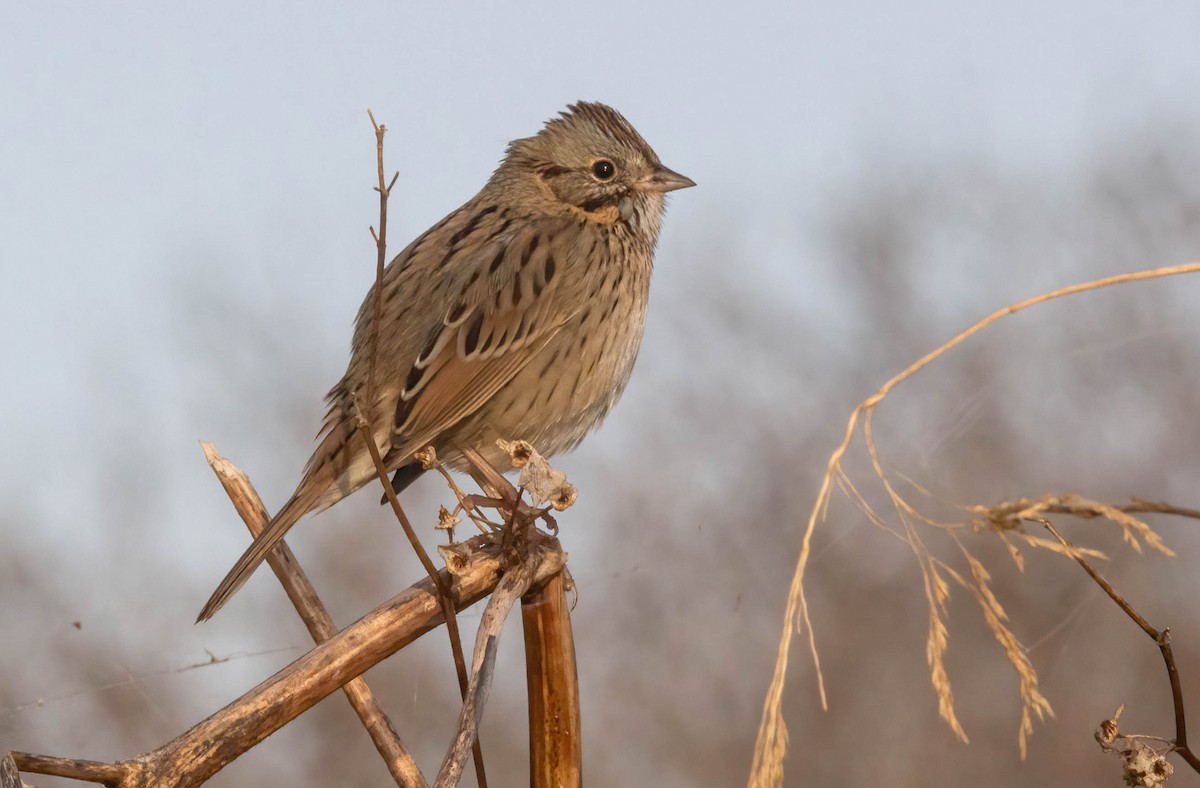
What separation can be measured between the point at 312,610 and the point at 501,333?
1.85m

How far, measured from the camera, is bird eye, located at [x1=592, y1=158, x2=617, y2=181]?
4.56 meters

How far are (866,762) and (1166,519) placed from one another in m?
1.80

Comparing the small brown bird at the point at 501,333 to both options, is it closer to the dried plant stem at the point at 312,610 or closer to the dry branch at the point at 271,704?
the dried plant stem at the point at 312,610

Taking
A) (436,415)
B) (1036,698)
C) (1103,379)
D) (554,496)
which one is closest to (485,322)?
(436,415)

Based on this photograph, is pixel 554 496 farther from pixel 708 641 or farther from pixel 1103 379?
pixel 1103 379

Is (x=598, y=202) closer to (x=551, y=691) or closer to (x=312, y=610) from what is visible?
(x=312, y=610)

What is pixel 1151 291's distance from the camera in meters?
6.49

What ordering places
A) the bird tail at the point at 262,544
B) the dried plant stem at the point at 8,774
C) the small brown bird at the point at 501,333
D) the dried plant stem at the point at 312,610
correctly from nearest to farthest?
1. the dried plant stem at the point at 8,774
2. the dried plant stem at the point at 312,610
3. the bird tail at the point at 262,544
4. the small brown bird at the point at 501,333

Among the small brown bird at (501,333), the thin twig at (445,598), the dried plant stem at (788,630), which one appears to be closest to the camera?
the dried plant stem at (788,630)

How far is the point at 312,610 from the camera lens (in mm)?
2312

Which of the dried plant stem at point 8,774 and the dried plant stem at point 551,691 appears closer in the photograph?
the dried plant stem at point 8,774

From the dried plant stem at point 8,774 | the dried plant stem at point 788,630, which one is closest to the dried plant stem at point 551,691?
the dried plant stem at point 788,630

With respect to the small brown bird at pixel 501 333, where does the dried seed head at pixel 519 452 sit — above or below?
below

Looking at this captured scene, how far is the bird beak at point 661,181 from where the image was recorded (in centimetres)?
450
